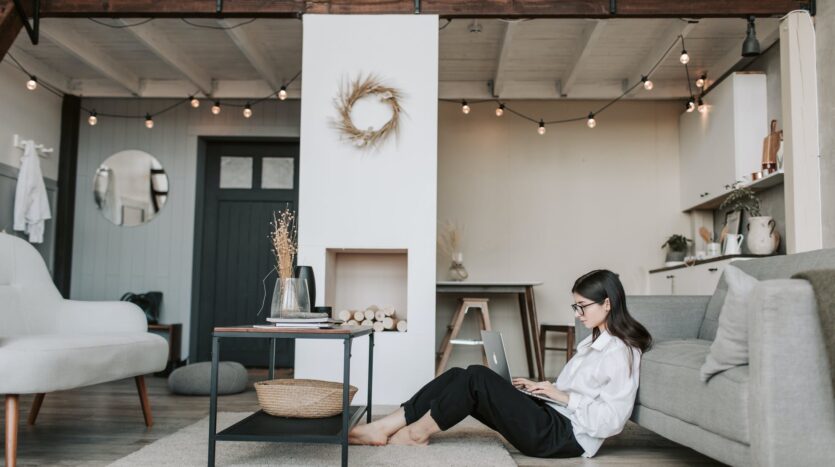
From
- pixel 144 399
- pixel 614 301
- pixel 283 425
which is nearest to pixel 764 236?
pixel 614 301

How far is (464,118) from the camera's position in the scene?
7.08 metres

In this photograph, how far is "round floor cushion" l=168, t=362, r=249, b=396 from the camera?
494 centimetres

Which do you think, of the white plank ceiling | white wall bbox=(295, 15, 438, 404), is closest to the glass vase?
white wall bbox=(295, 15, 438, 404)

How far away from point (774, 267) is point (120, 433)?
3076 millimetres

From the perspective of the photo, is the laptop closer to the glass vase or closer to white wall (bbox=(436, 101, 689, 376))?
the glass vase

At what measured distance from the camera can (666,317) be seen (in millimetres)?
3617

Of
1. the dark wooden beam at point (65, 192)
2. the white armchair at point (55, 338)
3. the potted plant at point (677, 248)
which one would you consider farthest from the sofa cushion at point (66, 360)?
the potted plant at point (677, 248)

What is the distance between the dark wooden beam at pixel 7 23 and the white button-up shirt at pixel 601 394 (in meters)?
4.00

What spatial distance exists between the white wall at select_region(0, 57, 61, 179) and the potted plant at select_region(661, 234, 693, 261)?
18.9 feet

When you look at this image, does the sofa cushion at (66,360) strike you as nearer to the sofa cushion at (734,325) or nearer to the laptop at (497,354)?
the laptop at (497,354)

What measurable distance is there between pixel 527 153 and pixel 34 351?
17.0 feet

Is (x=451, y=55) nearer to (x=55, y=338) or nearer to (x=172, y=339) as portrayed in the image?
(x=172, y=339)

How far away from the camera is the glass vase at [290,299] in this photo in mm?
2955

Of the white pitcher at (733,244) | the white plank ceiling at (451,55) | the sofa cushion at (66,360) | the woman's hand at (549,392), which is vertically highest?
the white plank ceiling at (451,55)
